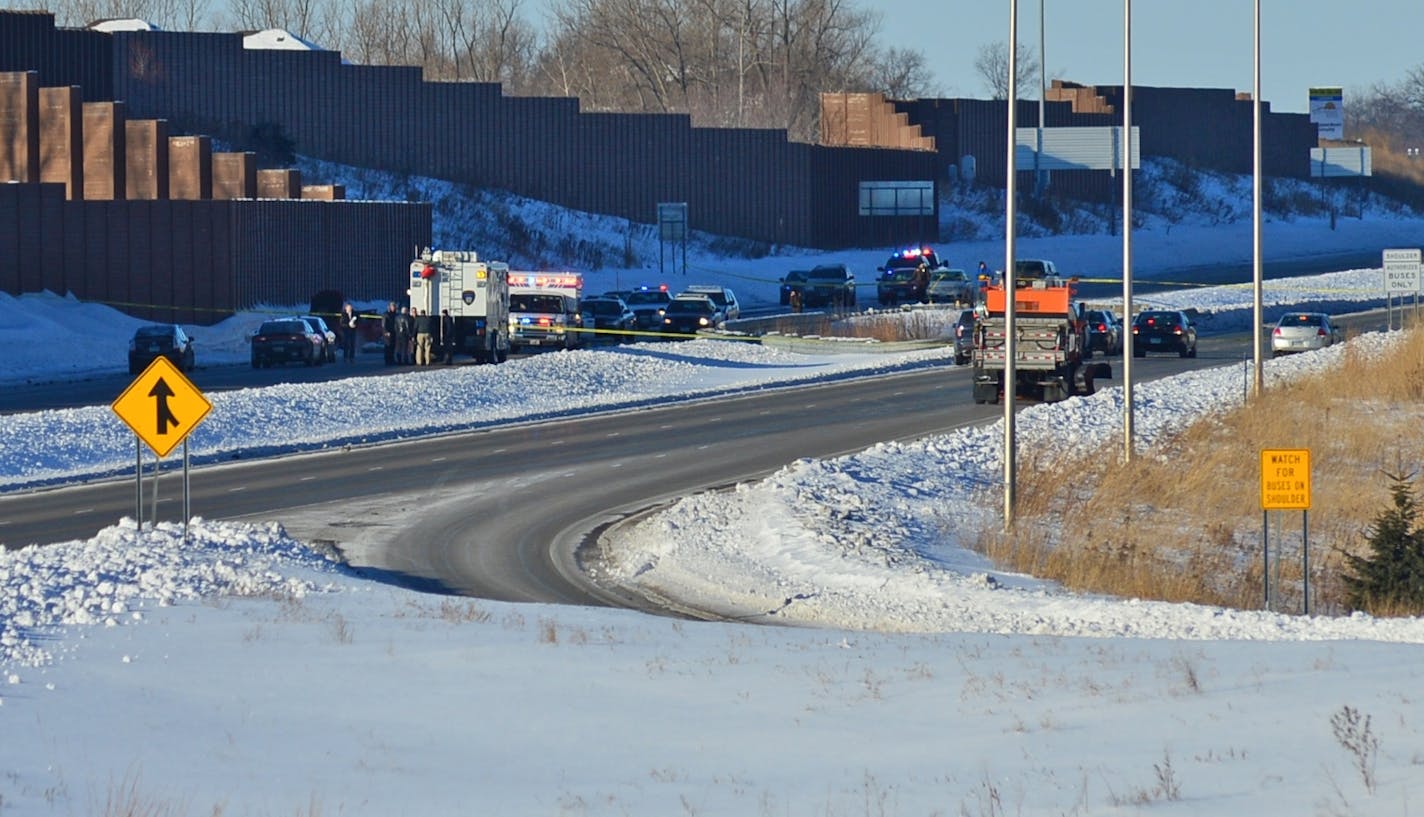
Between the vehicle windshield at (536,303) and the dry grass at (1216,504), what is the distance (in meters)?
21.3

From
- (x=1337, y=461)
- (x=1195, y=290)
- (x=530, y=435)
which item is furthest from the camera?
(x=1195, y=290)

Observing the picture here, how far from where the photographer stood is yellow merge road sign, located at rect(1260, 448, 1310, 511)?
20.7m

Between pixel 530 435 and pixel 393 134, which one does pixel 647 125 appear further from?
pixel 530 435

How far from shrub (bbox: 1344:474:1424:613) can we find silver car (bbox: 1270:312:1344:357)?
36405 mm

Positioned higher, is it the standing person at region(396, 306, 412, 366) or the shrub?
the standing person at region(396, 306, 412, 366)

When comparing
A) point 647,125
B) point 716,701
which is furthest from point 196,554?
point 647,125

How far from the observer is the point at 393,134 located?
8669 cm

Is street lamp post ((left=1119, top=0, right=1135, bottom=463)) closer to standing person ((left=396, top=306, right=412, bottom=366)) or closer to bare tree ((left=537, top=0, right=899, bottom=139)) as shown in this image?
standing person ((left=396, top=306, right=412, bottom=366))

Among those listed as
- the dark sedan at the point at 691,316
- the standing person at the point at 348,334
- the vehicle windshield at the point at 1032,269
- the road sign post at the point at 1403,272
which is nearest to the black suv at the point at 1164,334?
the road sign post at the point at 1403,272

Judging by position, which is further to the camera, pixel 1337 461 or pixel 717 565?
pixel 1337 461

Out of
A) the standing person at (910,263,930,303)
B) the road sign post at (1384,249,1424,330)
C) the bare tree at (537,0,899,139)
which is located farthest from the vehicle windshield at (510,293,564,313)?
the bare tree at (537,0,899,139)

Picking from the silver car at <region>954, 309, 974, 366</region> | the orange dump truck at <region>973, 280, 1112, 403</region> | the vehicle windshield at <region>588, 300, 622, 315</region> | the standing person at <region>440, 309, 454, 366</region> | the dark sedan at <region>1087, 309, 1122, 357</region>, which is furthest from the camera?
the vehicle windshield at <region>588, 300, 622, 315</region>

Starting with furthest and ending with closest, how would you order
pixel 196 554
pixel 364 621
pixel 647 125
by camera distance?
1. pixel 647 125
2. pixel 196 554
3. pixel 364 621

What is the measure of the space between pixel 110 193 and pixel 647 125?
28.4 m
